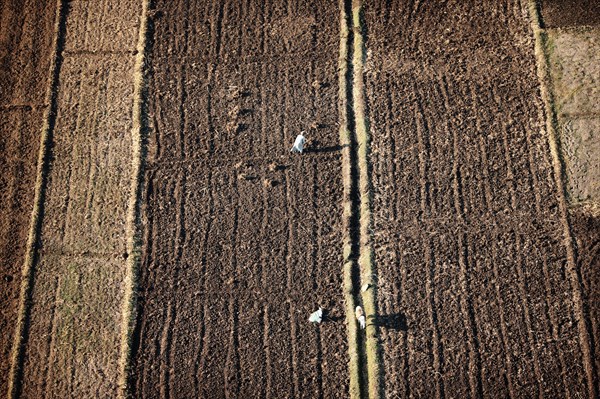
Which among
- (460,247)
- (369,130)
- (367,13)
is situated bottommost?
(460,247)

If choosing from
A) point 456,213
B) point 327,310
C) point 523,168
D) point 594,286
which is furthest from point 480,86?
point 327,310

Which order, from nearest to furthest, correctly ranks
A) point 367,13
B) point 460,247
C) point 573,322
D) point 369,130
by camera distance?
1. point 573,322
2. point 460,247
3. point 369,130
4. point 367,13

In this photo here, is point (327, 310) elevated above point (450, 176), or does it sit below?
below

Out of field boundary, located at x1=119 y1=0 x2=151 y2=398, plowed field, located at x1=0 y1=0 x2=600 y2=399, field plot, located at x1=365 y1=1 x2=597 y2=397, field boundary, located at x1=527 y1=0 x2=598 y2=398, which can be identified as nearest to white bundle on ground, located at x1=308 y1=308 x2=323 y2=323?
plowed field, located at x1=0 y1=0 x2=600 y2=399

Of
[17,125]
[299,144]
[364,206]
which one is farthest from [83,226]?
[364,206]

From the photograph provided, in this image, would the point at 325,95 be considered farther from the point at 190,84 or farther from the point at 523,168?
the point at 523,168

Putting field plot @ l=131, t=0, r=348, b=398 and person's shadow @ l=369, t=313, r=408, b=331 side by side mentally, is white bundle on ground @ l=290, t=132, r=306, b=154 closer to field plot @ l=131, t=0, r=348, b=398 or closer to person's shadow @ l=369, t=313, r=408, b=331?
field plot @ l=131, t=0, r=348, b=398

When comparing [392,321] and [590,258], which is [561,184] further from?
[392,321]
